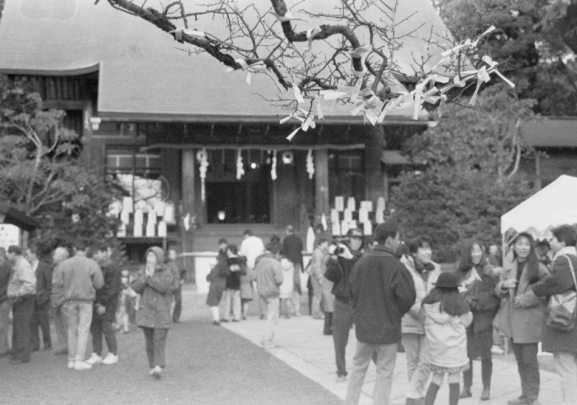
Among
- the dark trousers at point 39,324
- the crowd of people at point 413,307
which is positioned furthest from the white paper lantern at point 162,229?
the crowd of people at point 413,307

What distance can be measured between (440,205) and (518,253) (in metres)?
14.7

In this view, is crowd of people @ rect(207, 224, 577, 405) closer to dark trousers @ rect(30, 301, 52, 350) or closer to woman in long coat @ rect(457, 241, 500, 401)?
woman in long coat @ rect(457, 241, 500, 401)

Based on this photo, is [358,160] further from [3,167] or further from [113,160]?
[3,167]

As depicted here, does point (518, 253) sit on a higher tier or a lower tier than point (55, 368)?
higher

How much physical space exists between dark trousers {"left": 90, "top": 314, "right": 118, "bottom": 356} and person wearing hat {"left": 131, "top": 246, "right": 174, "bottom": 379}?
155 centimetres

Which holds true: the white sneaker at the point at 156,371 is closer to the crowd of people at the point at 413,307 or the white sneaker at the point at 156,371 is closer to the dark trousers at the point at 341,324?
the crowd of people at the point at 413,307

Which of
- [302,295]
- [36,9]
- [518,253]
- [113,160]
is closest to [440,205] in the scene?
[302,295]

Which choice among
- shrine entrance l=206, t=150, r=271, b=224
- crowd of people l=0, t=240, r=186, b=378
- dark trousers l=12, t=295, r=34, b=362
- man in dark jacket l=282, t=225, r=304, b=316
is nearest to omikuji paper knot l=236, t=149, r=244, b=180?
shrine entrance l=206, t=150, r=271, b=224

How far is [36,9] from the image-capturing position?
26.9 m

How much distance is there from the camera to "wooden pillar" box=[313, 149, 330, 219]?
84.2 feet

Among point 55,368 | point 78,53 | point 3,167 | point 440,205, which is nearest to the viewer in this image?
point 55,368

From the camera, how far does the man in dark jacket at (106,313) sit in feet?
41.3

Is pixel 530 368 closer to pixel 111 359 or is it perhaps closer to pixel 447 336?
pixel 447 336

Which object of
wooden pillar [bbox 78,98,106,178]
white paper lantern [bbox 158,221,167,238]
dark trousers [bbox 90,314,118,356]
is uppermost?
wooden pillar [bbox 78,98,106,178]
